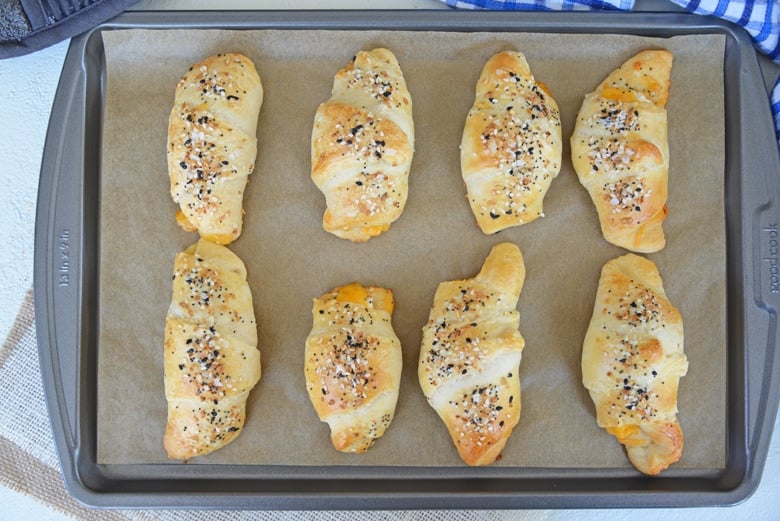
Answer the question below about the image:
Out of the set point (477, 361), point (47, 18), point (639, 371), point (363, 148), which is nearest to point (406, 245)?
point (363, 148)

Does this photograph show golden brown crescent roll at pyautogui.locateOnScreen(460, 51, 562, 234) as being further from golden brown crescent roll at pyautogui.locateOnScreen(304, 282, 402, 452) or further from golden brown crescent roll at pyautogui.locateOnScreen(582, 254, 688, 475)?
golden brown crescent roll at pyautogui.locateOnScreen(304, 282, 402, 452)

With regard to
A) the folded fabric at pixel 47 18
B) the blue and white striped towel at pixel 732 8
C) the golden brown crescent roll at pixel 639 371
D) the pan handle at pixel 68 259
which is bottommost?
the golden brown crescent roll at pixel 639 371

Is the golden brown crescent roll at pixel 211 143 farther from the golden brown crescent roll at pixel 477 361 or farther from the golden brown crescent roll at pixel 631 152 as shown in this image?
the golden brown crescent roll at pixel 631 152

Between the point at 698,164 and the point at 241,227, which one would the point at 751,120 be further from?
the point at 241,227

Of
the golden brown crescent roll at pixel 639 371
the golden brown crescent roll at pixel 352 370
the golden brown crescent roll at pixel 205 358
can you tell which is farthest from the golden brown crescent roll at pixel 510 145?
the golden brown crescent roll at pixel 205 358

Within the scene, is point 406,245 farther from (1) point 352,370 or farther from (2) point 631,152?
(2) point 631,152

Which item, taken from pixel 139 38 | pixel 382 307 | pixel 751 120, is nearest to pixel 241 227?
pixel 382 307

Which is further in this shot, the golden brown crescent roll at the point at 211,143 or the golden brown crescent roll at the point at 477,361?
the golden brown crescent roll at the point at 211,143
